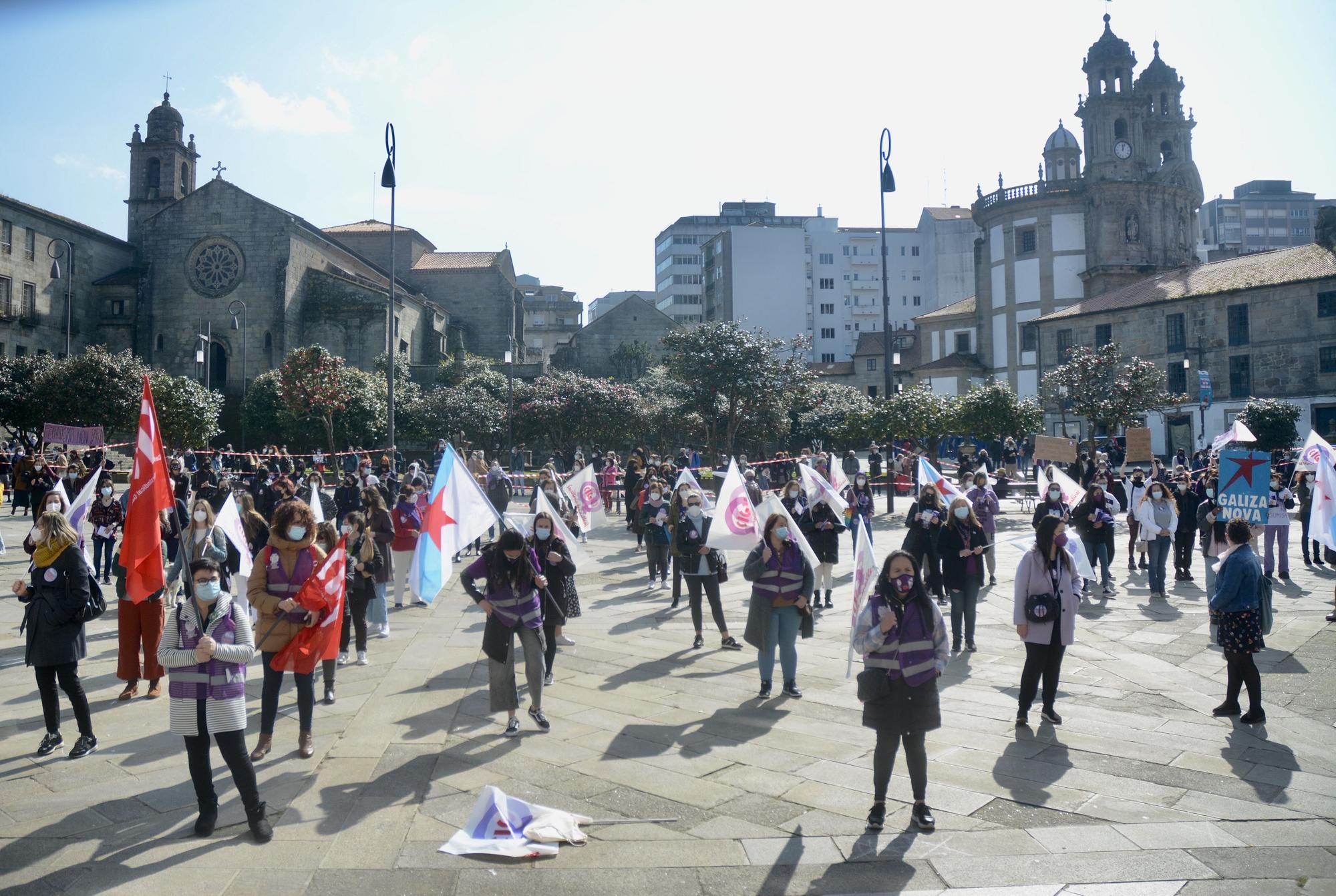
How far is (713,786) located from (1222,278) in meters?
48.1

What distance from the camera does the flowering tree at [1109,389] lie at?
37.8 m

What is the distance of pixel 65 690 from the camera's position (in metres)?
6.78

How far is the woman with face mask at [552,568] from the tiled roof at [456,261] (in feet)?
→ 212

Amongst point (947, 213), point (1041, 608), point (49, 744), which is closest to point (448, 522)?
point (49, 744)

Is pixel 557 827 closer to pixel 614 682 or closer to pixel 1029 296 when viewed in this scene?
pixel 614 682

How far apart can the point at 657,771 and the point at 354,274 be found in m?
58.6

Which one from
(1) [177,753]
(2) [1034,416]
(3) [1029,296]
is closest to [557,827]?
(1) [177,753]

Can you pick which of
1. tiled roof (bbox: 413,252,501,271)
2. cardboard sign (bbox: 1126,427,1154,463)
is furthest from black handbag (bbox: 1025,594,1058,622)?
tiled roof (bbox: 413,252,501,271)

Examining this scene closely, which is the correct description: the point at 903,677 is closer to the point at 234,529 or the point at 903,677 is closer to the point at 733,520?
the point at 733,520

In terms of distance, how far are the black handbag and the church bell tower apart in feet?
224

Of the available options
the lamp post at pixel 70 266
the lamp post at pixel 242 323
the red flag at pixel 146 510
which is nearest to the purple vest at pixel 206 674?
the red flag at pixel 146 510

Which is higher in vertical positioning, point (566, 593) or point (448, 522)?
point (448, 522)

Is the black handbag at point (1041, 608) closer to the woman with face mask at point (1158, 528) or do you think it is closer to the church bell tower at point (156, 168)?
the woman with face mask at point (1158, 528)

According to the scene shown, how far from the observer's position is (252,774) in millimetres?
5418
